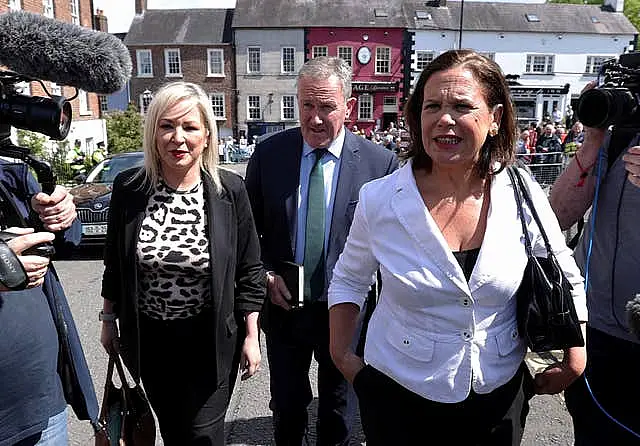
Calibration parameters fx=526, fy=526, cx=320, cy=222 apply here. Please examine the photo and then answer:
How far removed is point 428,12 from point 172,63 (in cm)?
1847

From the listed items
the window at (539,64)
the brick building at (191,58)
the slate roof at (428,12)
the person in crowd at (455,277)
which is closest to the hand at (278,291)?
the person in crowd at (455,277)

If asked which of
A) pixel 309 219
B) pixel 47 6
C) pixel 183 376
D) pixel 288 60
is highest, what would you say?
pixel 288 60

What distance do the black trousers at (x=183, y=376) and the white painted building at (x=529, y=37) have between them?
35716 millimetres

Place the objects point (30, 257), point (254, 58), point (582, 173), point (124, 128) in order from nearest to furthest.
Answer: point (30, 257)
point (582, 173)
point (124, 128)
point (254, 58)

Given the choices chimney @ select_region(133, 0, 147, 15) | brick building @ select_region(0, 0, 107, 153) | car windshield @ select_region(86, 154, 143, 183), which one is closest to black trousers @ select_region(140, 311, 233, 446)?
car windshield @ select_region(86, 154, 143, 183)

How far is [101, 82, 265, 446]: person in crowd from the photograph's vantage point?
228 centimetres

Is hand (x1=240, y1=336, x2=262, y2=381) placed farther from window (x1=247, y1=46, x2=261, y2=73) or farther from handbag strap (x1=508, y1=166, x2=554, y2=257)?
window (x1=247, y1=46, x2=261, y2=73)

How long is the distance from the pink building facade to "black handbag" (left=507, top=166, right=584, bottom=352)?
1376 inches

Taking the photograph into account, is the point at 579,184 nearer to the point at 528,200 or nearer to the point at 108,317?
the point at 528,200

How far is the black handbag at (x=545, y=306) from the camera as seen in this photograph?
164cm

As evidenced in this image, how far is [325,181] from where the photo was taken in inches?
110

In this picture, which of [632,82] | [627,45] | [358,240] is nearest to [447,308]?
[358,240]

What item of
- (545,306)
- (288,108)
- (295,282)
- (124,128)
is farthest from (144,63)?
(545,306)

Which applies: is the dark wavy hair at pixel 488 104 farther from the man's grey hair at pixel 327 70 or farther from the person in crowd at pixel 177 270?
the person in crowd at pixel 177 270
